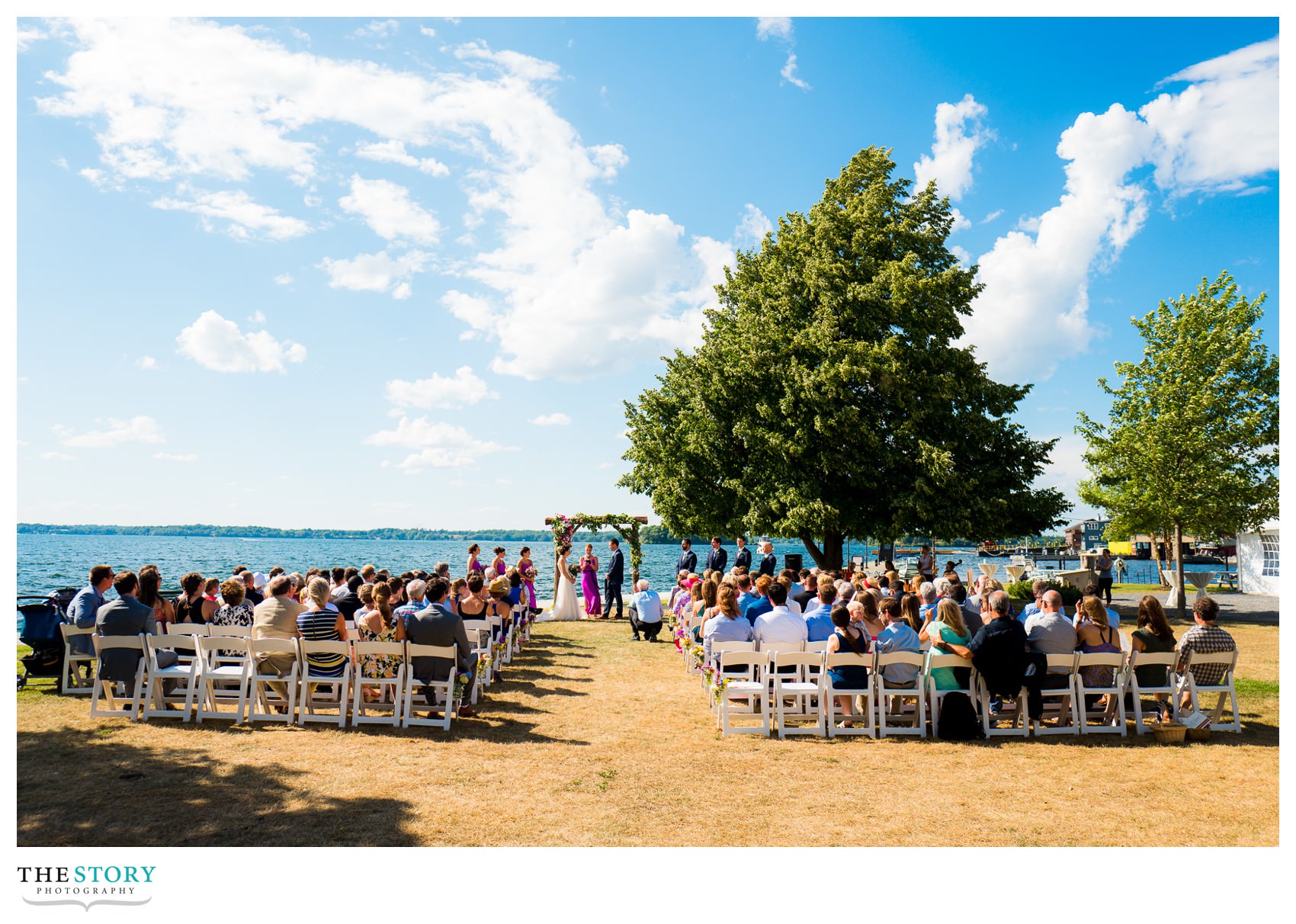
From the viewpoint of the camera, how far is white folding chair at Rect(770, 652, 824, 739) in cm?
775

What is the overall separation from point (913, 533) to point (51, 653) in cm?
1935

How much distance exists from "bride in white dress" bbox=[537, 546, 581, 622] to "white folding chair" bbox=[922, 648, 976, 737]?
12.0 m

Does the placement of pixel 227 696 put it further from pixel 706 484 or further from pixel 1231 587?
pixel 1231 587

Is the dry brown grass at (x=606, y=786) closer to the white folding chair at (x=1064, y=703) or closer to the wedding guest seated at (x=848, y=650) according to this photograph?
the white folding chair at (x=1064, y=703)

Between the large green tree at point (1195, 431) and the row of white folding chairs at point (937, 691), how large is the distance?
1476cm

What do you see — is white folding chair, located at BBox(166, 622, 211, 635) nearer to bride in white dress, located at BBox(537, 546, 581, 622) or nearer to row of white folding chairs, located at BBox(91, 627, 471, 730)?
row of white folding chairs, located at BBox(91, 627, 471, 730)

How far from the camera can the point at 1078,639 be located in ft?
27.3

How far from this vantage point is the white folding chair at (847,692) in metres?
7.86

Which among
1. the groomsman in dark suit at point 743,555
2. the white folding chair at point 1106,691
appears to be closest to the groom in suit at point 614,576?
the groomsman in dark suit at point 743,555

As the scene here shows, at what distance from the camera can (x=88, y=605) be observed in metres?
9.09

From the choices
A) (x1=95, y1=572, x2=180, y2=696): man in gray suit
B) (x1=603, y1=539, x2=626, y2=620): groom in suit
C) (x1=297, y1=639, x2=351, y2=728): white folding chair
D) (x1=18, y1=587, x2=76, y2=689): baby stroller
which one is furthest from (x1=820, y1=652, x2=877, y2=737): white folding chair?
(x1=603, y1=539, x2=626, y2=620): groom in suit

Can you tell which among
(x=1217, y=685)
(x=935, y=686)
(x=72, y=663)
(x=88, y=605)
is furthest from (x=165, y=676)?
(x=1217, y=685)

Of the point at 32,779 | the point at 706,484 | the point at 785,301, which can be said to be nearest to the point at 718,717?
the point at 32,779

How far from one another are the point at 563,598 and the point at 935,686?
12.3 meters
